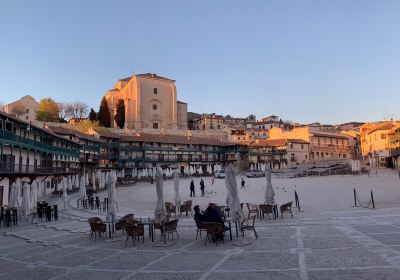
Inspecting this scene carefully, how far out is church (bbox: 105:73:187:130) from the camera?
103m

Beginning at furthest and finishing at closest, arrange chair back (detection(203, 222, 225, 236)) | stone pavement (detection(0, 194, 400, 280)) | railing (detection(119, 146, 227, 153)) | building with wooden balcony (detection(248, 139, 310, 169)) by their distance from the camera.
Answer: building with wooden balcony (detection(248, 139, 310, 169)), railing (detection(119, 146, 227, 153)), chair back (detection(203, 222, 225, 236)), stone pavement (detection(0, 194, 400, 280))

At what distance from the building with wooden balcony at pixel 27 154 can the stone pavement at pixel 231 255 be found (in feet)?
63.7

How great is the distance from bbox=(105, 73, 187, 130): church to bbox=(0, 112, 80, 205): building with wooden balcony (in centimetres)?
4909

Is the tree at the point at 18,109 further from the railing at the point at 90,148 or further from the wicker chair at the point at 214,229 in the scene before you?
the wicker chair at the point at 214,229

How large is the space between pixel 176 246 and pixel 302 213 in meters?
9.11

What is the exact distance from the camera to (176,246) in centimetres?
1263

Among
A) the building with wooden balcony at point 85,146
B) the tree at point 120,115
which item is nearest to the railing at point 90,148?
the building with wooden balcony at point 85,146

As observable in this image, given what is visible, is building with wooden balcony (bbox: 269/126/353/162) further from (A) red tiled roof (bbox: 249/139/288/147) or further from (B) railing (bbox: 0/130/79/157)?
(B) railing (bbox: 0/130/79/157)

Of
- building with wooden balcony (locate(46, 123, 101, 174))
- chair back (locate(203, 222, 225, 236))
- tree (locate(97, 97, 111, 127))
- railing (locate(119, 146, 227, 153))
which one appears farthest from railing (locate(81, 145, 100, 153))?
chair back (locate(203, 222, 225, 236))

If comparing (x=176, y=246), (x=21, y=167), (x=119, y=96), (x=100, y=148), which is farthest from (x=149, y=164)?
(x=176, y=246)

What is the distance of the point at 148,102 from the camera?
10606 centimetres

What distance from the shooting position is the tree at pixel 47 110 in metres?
93.2

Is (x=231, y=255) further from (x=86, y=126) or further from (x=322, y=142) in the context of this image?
(x=322, y=142)

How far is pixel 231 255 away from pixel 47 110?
94095 mm
